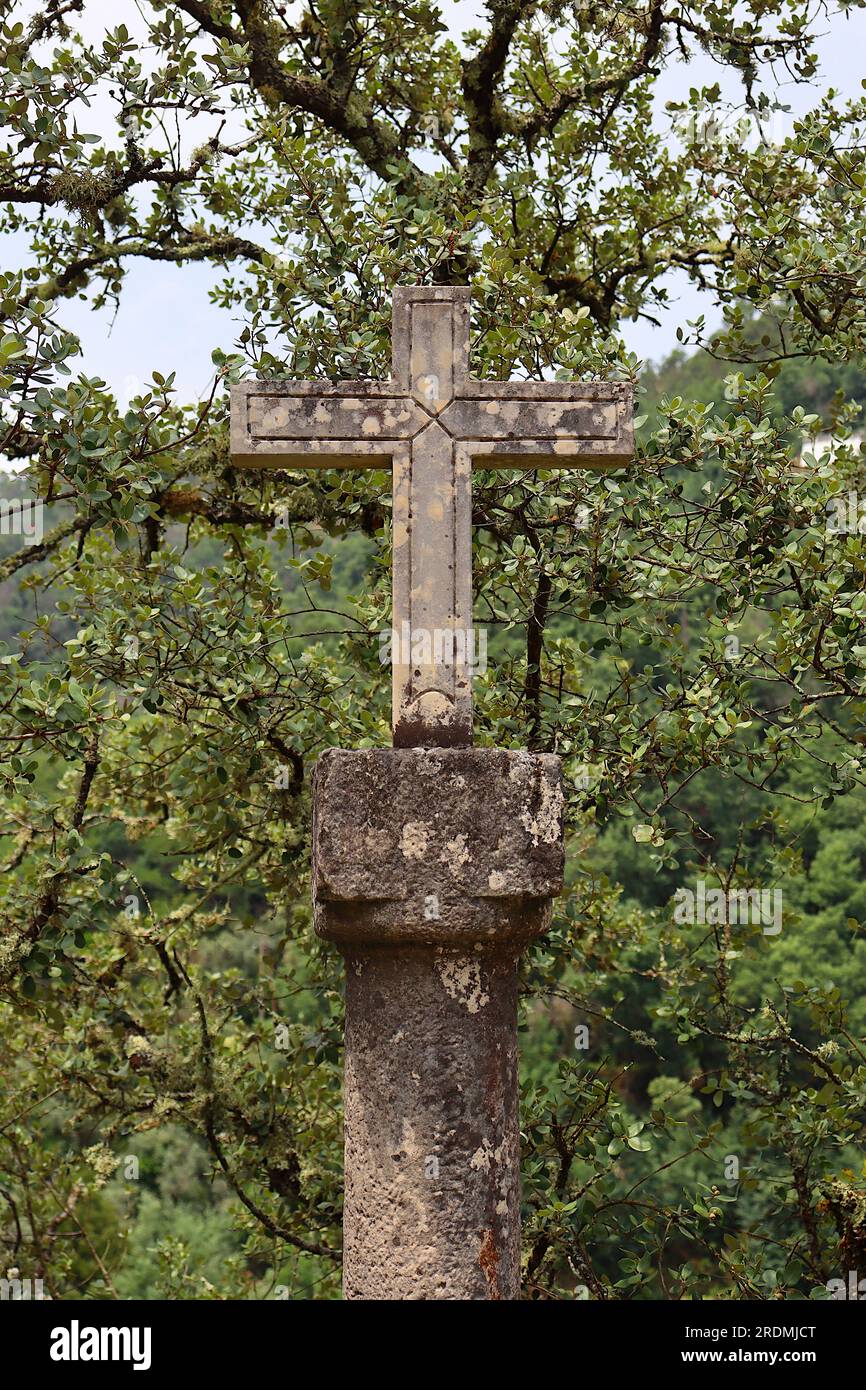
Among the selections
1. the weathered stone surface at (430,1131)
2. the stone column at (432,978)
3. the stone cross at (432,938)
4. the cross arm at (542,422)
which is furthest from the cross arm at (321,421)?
the weathered stone surface at (430,1131)

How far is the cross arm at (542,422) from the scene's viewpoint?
3814 millimetres

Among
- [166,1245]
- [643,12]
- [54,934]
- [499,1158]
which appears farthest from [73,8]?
[166,1245]

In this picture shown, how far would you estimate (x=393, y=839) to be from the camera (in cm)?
334

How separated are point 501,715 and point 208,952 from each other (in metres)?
18.1

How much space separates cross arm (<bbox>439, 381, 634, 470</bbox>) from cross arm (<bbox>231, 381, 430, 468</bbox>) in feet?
0.42

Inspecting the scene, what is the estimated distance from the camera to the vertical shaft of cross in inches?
141

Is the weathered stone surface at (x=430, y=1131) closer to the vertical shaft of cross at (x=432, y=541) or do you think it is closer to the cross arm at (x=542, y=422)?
the vertical shaft of cross at (x=432, y=541)

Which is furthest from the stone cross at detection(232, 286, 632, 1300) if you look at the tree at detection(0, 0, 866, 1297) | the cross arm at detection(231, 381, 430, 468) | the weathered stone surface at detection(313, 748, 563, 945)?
the tree at detection(0, 0, 866, 1297)

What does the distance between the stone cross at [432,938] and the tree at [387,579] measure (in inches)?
70.5

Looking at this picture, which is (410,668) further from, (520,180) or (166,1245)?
(166,1245)

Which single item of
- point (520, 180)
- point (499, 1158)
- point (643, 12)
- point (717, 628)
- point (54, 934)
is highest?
point (643, 12)

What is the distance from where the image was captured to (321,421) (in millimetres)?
3775

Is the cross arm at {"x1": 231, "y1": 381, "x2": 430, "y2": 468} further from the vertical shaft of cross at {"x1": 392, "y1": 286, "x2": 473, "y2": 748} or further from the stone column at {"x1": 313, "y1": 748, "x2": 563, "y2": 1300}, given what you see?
the stone column at {"x1": 313, "y1": 748, "x2": 563, "y2": 1300}

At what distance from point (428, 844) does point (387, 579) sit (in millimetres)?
3261
